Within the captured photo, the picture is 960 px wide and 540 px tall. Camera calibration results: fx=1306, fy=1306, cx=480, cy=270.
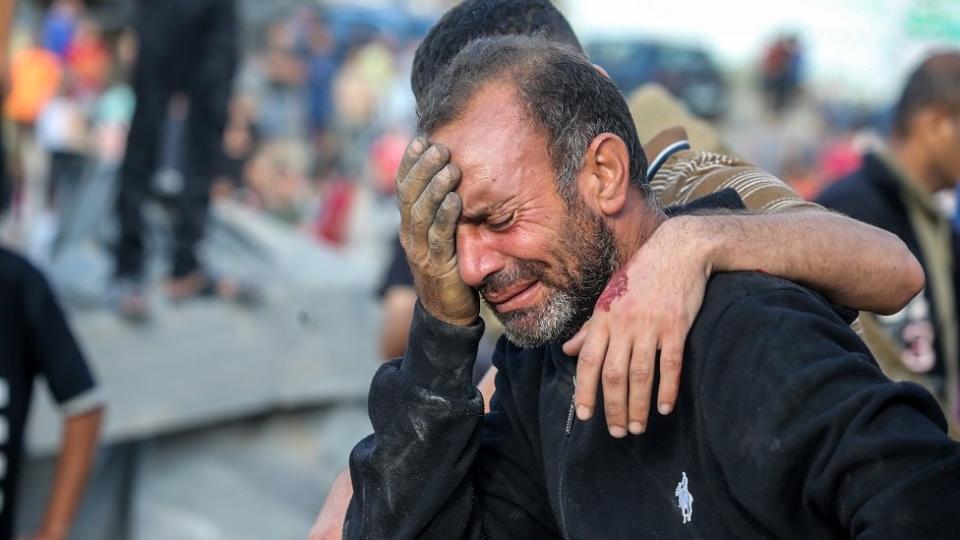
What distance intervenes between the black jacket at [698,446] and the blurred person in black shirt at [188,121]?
150 inches

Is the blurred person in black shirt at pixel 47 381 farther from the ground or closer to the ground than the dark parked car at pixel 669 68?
farther from the ground

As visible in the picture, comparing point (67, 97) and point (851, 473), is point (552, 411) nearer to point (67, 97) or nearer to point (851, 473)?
point (851, 473)

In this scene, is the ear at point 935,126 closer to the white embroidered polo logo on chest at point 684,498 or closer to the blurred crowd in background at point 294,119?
the blurred crowd in background at point 294,119

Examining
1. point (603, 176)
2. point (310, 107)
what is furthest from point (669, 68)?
point (603, 176)

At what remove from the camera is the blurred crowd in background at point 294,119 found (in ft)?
22.3

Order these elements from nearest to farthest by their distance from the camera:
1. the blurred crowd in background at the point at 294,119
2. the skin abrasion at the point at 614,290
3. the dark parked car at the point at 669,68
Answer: the skin abrasion at the point at 614,290
the blurred crowd in background at the point at 294,119
the dark parked car at the point at 669,68

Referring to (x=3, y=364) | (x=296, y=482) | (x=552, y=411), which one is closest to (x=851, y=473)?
(x=552, y=411)

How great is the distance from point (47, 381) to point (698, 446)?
3.05m

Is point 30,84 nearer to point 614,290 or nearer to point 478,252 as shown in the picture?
point 478,252

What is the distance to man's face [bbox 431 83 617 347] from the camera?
7.12ft

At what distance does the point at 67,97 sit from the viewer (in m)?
12.3

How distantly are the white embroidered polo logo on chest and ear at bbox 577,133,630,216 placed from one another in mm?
485

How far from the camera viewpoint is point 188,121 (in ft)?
20.6

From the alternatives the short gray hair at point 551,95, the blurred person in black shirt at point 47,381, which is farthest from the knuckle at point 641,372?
the blurred person in black shirt at point 47,381
